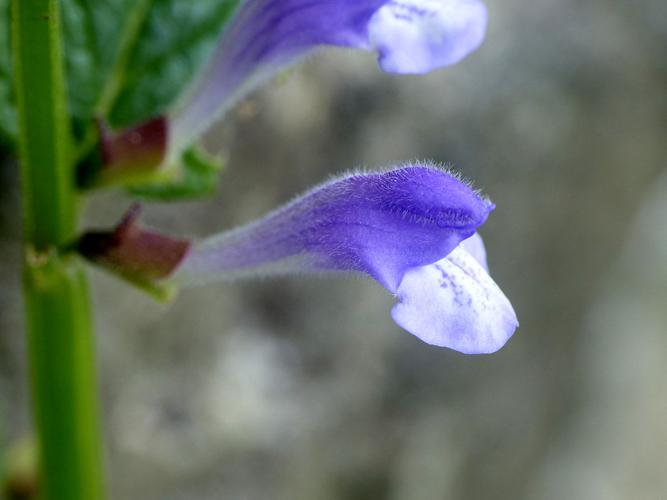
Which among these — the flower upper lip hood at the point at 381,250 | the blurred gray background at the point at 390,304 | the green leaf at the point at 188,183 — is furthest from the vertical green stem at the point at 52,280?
the blurred gray background at the point at 390,304

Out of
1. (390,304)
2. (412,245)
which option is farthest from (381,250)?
(390,304)

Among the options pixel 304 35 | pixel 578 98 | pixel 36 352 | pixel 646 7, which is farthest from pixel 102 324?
pixel 646 7

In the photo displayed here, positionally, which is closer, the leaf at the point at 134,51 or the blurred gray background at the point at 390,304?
the leaf at the point at 134,51

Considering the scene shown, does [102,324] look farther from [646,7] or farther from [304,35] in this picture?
[646,7]

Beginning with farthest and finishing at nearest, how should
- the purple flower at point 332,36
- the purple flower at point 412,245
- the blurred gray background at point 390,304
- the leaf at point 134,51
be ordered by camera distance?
the blurred gray background at point 390,304 → the leaf at point 134,51 → the purple flower at point 332,36 → the purple flower at point 412,245

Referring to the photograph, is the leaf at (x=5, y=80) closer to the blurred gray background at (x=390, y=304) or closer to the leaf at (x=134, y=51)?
the leaf at (x=134, y=51)

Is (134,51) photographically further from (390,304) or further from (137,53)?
(390,304)

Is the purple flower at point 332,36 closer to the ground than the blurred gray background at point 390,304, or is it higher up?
higher up

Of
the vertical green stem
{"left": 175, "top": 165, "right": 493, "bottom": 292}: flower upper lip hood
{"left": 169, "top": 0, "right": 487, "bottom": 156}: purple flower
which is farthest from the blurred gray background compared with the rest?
the vertical green stem
